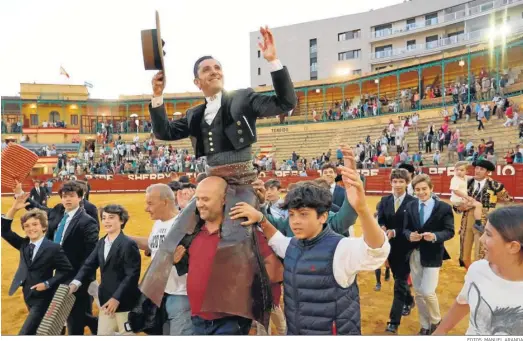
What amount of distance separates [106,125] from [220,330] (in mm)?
26346

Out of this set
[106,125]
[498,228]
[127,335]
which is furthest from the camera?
[106,125]

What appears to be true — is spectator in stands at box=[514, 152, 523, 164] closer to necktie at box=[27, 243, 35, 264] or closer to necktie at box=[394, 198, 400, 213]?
necktie at box=[394, 198, 400, 213]

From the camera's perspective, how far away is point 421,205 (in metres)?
3.50

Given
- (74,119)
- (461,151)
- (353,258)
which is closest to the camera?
(353,258)

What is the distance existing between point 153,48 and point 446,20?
3028cm

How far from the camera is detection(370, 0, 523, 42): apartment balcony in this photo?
2534 cm

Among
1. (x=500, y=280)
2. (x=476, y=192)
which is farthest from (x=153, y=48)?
(x=476, y=192)

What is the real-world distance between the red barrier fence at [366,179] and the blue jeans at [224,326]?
2.59 metres

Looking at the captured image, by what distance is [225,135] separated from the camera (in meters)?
2.07

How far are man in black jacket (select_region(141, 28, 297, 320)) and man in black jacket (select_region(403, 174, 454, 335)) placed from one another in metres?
1.84

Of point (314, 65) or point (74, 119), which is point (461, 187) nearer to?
point (314, 65)

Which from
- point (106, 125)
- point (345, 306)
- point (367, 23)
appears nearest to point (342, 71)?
point (367, 23)

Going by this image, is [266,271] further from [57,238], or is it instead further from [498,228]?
[57,238]

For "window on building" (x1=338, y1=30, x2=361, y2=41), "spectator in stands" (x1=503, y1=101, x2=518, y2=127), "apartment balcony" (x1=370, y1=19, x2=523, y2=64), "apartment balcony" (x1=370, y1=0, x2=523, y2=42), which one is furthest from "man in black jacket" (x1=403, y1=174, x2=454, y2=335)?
"window on building" (x1=338, y1=30, x2=361, y2=41)
